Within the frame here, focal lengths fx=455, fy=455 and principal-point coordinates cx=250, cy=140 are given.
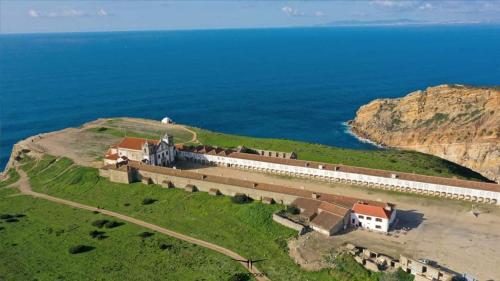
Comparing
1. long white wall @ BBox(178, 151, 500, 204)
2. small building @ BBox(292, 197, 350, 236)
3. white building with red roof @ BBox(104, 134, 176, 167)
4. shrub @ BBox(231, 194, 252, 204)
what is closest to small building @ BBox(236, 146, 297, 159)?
long white wall @ BBox(178, 151, 500, 204)

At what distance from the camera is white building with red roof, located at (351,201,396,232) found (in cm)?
5481

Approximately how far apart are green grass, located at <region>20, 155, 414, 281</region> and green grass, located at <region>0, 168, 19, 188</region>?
14.0 ft

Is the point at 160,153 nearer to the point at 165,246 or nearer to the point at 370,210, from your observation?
the point at 165,246

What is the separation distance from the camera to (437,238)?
53031 millimetres

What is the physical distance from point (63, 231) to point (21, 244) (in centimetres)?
536

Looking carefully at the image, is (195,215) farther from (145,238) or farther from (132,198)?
(132,198)

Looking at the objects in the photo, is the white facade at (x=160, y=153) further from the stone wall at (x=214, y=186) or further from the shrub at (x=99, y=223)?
the shrub at (x=99, y=223)

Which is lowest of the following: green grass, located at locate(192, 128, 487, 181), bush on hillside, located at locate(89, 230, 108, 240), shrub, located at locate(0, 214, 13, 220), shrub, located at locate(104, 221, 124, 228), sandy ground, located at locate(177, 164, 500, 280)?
shrub, located at locate(0, 214, 13, 220)

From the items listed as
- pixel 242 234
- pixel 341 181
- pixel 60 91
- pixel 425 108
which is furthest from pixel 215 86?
pixel 242 234

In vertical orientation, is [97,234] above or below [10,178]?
below

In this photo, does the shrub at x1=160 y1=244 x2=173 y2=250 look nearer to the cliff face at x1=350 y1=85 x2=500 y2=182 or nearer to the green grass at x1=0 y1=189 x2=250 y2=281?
the green grass at x1=0 y1=189 x2=250 y2=281

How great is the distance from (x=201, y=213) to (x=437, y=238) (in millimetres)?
30895

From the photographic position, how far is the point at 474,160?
339ft

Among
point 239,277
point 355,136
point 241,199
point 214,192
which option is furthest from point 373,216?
point 355,136
